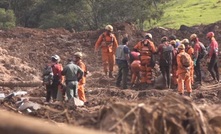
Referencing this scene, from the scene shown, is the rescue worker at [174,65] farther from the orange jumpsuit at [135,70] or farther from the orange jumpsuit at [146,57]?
the orange jumpsuit at [135,70]

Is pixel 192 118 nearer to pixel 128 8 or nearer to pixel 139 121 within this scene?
pixel 139 121

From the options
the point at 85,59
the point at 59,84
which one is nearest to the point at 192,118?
the point at 59,84

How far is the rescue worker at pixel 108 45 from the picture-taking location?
61.1ft

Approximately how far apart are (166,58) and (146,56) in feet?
2.47

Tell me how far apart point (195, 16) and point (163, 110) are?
37.3 metres

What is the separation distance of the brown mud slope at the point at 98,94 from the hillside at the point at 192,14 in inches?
522

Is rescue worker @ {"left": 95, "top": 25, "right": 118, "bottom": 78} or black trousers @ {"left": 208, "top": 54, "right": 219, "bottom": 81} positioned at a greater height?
rescue worker @ {"left": 95, "top": 25, "right": 118, "bottom": 78}

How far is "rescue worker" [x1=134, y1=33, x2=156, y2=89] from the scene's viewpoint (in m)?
17.2

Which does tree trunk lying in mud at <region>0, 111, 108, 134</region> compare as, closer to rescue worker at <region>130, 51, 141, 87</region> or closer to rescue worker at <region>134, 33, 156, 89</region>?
rescue worker at <region>134, 33, 156, 89</region>

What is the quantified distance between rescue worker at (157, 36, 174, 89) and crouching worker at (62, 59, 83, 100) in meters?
3.62

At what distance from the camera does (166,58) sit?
16.9 metres

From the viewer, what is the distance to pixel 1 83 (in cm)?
1977

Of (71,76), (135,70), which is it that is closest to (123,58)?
(135,70)

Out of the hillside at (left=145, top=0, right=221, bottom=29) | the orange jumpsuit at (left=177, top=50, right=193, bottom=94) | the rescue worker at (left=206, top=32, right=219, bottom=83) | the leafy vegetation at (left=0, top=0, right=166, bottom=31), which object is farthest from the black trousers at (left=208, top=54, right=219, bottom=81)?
the hillside at (left=145, top=0, right=221, bottom=29)
